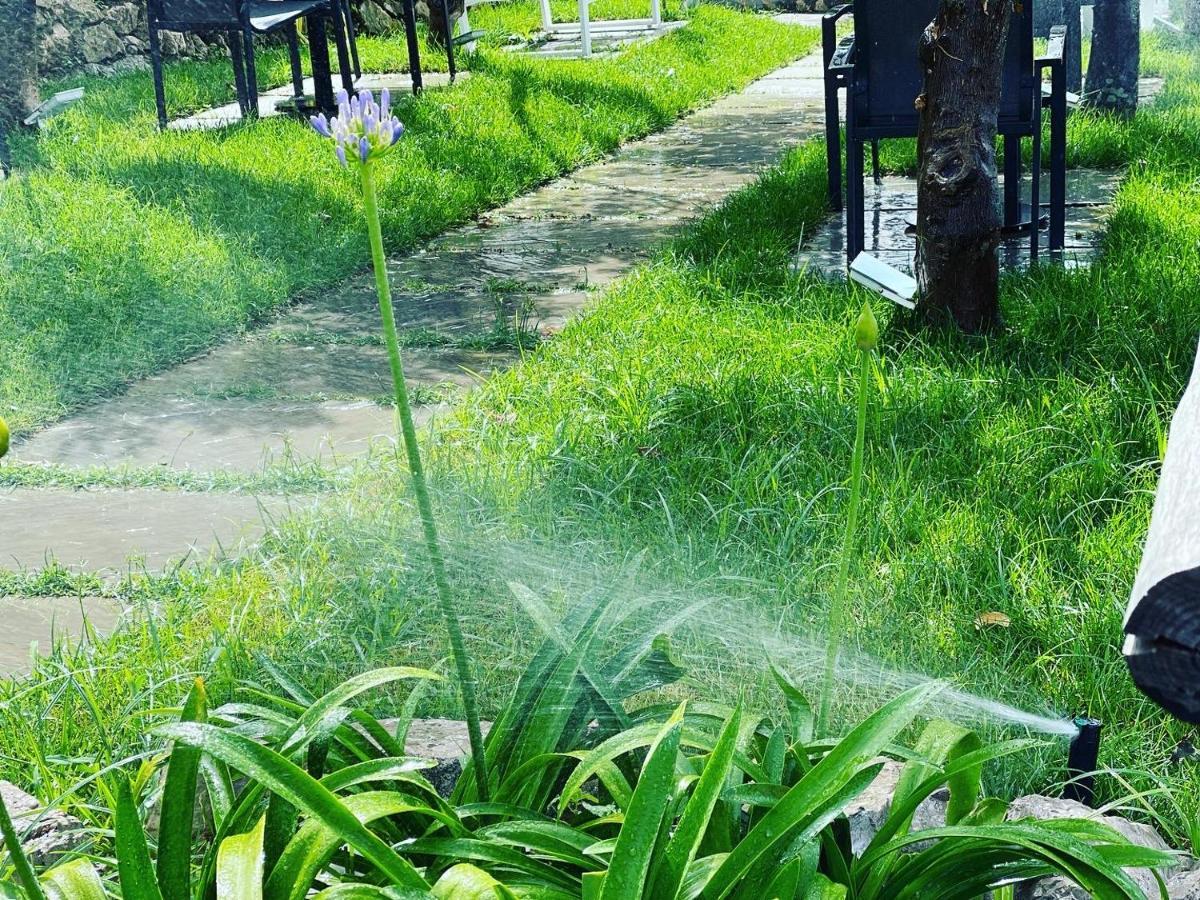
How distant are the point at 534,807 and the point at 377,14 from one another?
1300cm

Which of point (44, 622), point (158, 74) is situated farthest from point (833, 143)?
point (44, 622)

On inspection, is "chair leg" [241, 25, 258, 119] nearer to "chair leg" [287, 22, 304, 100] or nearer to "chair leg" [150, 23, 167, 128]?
"chair leg" [287, 22, 304, 100]

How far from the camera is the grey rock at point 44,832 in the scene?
6.57ft

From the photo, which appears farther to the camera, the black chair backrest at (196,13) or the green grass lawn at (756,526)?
the black chair backrest at (196,13)

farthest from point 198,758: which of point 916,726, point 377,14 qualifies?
point 377,14

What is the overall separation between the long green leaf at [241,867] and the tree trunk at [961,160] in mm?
3164

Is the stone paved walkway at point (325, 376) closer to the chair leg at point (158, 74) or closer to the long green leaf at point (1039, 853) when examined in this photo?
the long green leaf at point (1039, 853)

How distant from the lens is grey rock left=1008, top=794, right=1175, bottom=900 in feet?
6.27

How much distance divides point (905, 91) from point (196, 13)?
4.53 meters

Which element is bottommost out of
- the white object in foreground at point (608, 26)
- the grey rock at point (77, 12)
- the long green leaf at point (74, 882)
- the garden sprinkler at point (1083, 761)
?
the garden sprinkler at point (1083, 761)

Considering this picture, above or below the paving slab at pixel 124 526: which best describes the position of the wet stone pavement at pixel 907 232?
above

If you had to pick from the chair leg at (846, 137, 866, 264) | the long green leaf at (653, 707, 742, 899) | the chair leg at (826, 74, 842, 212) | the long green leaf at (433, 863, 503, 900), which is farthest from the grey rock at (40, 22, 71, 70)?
the long green leaf at (653, 707, 742, 899)

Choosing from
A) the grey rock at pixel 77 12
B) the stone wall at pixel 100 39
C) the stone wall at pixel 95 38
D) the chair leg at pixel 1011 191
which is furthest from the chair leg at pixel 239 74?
the chair leg at pixel 1011 191

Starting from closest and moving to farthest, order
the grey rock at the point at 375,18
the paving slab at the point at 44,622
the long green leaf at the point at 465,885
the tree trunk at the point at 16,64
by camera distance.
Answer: the long green leaf at the point at 465,885 < the paving slab at the point at 44,622 < the tree trunk at the point at 16,64 < the grey rock at the point at 375,18
